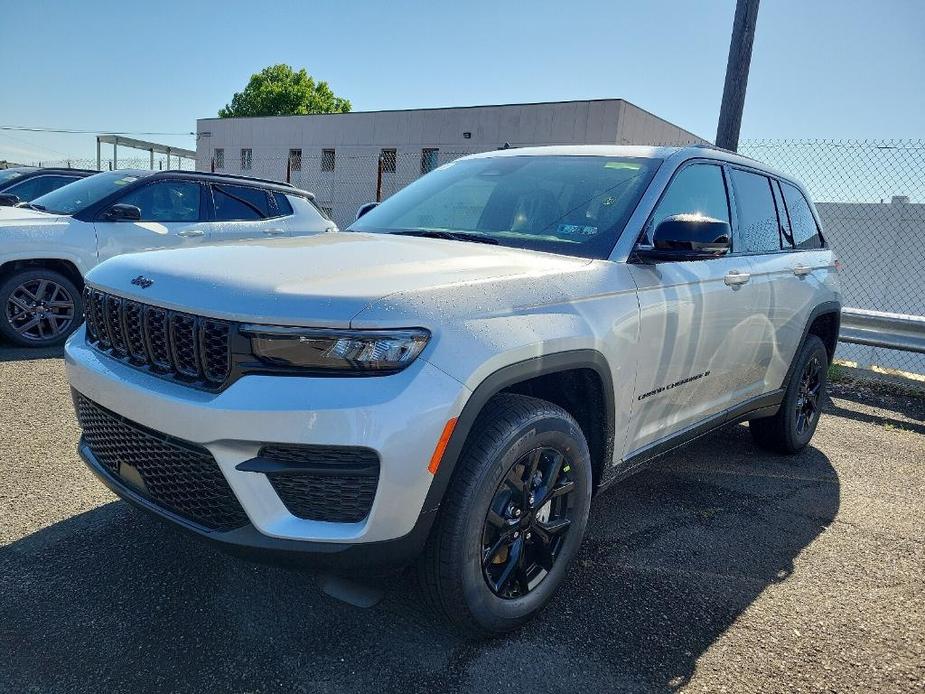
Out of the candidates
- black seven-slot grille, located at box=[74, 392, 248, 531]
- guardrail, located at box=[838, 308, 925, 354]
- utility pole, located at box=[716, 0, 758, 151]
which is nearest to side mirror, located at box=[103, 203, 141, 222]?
black seven-slot grille, located at box=[74, 392, 248, 531]

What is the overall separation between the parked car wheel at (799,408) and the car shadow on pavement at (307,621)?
4.59 feet

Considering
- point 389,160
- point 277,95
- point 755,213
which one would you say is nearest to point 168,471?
point 755,213

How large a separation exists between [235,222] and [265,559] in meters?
5.57

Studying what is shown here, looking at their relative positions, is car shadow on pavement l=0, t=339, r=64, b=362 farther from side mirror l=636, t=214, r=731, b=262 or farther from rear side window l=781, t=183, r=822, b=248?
rear side window l=781, t=183, r=822, b=248

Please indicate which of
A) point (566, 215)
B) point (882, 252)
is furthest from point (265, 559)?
point (882, 252)

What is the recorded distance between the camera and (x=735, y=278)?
3.54 m

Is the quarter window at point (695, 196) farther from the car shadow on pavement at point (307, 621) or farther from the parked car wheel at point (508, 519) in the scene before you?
the car shadow on pavement at point (307, 621)

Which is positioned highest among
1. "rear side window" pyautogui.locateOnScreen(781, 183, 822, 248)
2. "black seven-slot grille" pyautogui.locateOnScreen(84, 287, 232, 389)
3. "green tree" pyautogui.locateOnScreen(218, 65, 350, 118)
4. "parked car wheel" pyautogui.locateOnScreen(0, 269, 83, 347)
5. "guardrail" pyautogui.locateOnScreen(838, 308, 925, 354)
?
"green tree" pyautogui.locateOnScreen(218, 65, 350, 118)

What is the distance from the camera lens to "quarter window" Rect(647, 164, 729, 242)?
313 centimetres

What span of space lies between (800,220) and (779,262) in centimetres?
74

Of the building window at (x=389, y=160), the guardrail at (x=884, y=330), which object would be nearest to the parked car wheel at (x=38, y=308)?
the guardrail at (x=884, y=330)

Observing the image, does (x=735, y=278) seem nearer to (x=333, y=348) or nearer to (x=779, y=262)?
(x=779, y=262)

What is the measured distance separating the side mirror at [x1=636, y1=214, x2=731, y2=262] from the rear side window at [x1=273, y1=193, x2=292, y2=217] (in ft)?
17.5

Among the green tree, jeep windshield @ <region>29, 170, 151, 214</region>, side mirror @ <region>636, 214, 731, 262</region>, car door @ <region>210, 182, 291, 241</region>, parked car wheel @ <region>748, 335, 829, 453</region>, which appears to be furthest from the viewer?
the green tree
